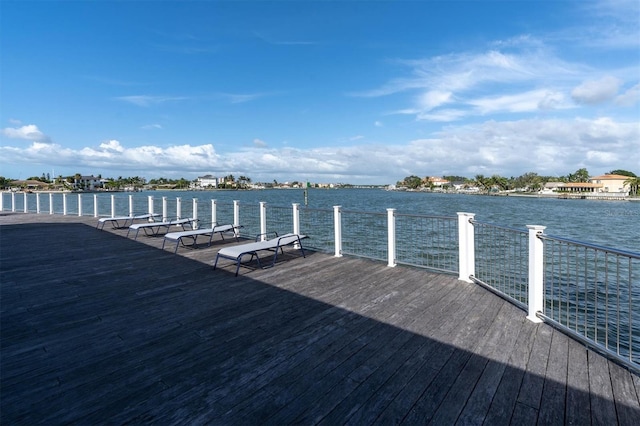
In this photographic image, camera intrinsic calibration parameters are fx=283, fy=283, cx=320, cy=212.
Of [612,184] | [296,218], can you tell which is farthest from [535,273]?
[612,184]

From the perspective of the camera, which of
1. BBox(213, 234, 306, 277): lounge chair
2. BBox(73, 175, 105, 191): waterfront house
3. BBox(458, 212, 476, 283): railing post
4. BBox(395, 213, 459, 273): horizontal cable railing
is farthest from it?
BBox(73, 175, 105, 191): waterfront house

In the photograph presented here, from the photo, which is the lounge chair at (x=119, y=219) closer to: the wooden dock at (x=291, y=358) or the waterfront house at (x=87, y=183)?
the wooden dock at (x=291, y=358)

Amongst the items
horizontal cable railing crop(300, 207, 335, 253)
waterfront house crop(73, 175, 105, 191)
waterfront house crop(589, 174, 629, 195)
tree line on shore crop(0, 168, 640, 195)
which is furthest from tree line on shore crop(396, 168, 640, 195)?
waterfront house crop(73, 175, 105, 191)

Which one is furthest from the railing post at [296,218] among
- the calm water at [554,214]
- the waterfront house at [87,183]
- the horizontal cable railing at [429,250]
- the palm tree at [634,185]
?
the waterfront house at [87,183]

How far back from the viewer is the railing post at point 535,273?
3.27 meters

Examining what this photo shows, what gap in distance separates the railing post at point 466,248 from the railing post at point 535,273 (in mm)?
1263

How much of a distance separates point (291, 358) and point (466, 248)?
3537 millimetres

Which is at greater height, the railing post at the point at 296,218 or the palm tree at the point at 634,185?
the palm tree at the point at 634,185

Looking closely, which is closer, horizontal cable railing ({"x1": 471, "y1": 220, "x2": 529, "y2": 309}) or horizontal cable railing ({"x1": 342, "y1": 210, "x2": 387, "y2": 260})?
horizontal cable railing ({"x1": 471, "y1": 220, "x2": 529, "y2": 309})

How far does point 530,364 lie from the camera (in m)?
2.43

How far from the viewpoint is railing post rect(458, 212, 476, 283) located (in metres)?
4.67

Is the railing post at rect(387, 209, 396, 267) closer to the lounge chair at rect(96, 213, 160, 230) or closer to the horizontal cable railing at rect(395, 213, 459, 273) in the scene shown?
the horizontal cable railing at rect(395, 213, 459, 273)

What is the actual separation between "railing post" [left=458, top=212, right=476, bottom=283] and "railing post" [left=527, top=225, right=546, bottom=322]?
1263 millimetres

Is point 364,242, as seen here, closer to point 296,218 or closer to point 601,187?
point 296,218
